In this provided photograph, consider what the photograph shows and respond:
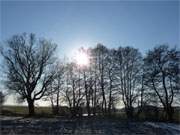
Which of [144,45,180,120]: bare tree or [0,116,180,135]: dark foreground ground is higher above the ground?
[144,45,180,120]: bare tree

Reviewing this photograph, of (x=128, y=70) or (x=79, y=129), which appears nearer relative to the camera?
(x=79, y=129)

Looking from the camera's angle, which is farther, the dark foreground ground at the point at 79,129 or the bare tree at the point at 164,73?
the bare tree at the point at 164,73

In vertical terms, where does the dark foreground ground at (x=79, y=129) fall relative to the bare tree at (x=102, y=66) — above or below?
below

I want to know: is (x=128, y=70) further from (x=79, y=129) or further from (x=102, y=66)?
(x=79, y=129)

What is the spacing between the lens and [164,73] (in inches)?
1058

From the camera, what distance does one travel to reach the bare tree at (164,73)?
86.9ft

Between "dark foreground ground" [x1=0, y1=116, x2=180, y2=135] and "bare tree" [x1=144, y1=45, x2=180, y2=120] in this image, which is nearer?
"dark foreground ground" [x1=0, y1=116, x2=180, y2=135]

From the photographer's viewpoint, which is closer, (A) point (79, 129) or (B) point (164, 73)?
(A) point (79, 129)

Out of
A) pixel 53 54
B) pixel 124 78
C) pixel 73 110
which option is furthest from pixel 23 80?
pixel 124 78

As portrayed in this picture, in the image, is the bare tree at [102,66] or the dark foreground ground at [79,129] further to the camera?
the bare tree at [102,66]

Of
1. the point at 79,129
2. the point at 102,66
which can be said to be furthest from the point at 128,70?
Answer: the point at 79,129

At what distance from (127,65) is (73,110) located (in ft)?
29.0

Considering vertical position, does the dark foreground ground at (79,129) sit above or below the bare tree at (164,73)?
below

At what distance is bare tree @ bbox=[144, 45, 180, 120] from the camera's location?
2650cm
